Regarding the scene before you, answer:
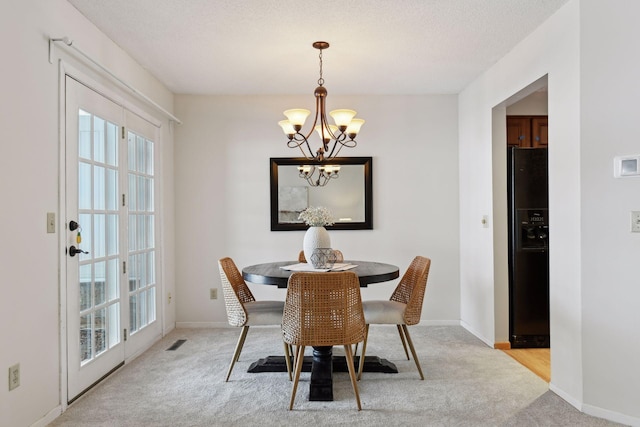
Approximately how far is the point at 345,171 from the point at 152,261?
2080 mm

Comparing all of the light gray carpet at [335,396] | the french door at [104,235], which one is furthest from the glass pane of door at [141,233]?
the light gray carpet at [335,396]

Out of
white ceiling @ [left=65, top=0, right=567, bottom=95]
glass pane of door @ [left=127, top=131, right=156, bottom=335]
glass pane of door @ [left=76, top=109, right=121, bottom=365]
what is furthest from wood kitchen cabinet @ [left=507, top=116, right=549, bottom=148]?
glass pane of door @ [left=76, top=109, right=121, bottom=365]

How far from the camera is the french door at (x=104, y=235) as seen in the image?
9.10 feet

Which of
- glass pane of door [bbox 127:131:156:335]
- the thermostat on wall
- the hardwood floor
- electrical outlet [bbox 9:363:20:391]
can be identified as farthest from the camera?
glass pane of door [bbox 127:131:156:335]

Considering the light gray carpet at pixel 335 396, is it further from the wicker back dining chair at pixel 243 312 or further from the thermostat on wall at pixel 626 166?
the thermostat on wall at pixel 626 166

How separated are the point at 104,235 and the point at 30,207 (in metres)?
0.82

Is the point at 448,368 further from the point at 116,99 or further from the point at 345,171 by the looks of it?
the point at 116,99

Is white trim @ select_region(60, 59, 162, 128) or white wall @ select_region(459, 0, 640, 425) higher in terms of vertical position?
white trim @ select_region(60, 59, 162, 128)

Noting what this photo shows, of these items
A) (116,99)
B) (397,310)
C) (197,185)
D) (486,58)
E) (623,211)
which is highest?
(486,58)

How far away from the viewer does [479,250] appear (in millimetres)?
4227

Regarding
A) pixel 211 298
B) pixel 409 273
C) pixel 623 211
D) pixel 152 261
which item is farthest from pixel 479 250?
pixel 152 261

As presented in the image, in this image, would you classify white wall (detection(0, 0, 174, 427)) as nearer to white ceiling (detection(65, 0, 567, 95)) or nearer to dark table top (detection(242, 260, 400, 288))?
white ceiling (detection(65, 0, 567, 95))

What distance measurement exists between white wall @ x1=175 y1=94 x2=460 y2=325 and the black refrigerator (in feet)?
3.05

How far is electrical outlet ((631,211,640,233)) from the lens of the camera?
2.38 meters
